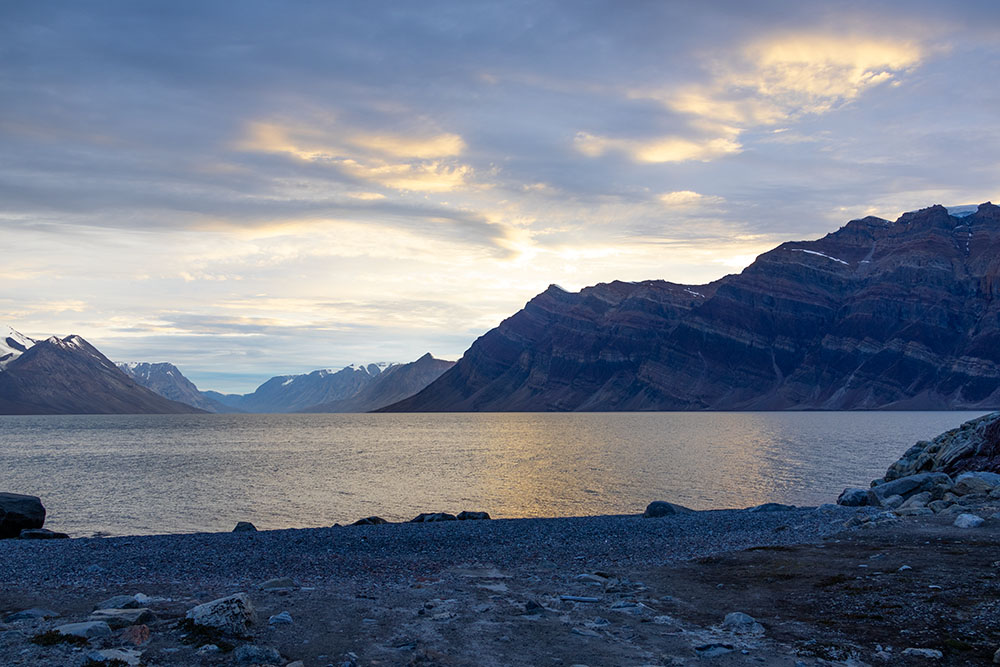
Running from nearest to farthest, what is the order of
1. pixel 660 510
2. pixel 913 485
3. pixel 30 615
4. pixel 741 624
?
pixel 741 624 → pixel 30 615 → pixel 913 485 → pixel 660 510

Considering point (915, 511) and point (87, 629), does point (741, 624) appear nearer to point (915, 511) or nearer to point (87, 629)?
point (87, 629)

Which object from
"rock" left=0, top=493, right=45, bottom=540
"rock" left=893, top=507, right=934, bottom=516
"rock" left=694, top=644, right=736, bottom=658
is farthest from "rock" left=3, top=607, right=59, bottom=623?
"rock" left=893, top=507, right=934, bottom=516

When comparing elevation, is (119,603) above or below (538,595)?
above

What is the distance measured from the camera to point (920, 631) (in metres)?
13.8

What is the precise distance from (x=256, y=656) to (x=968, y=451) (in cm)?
4170

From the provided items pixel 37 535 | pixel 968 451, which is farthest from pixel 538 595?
pixel 968 451

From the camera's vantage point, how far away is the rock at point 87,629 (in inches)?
536

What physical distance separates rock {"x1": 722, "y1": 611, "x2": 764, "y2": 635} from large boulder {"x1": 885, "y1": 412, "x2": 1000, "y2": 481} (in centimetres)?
3059

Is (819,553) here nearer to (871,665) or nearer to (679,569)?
(679,569)

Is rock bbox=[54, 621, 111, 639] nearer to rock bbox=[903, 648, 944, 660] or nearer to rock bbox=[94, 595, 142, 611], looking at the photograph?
rock bbox=[94, 595, 142, 611]

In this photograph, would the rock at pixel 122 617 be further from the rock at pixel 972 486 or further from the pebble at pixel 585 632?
the rock at pixel 972 486

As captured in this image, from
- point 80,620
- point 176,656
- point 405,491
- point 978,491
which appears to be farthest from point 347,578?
point 405,491

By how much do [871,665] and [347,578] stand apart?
14.4 m

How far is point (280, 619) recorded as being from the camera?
1495 cm
